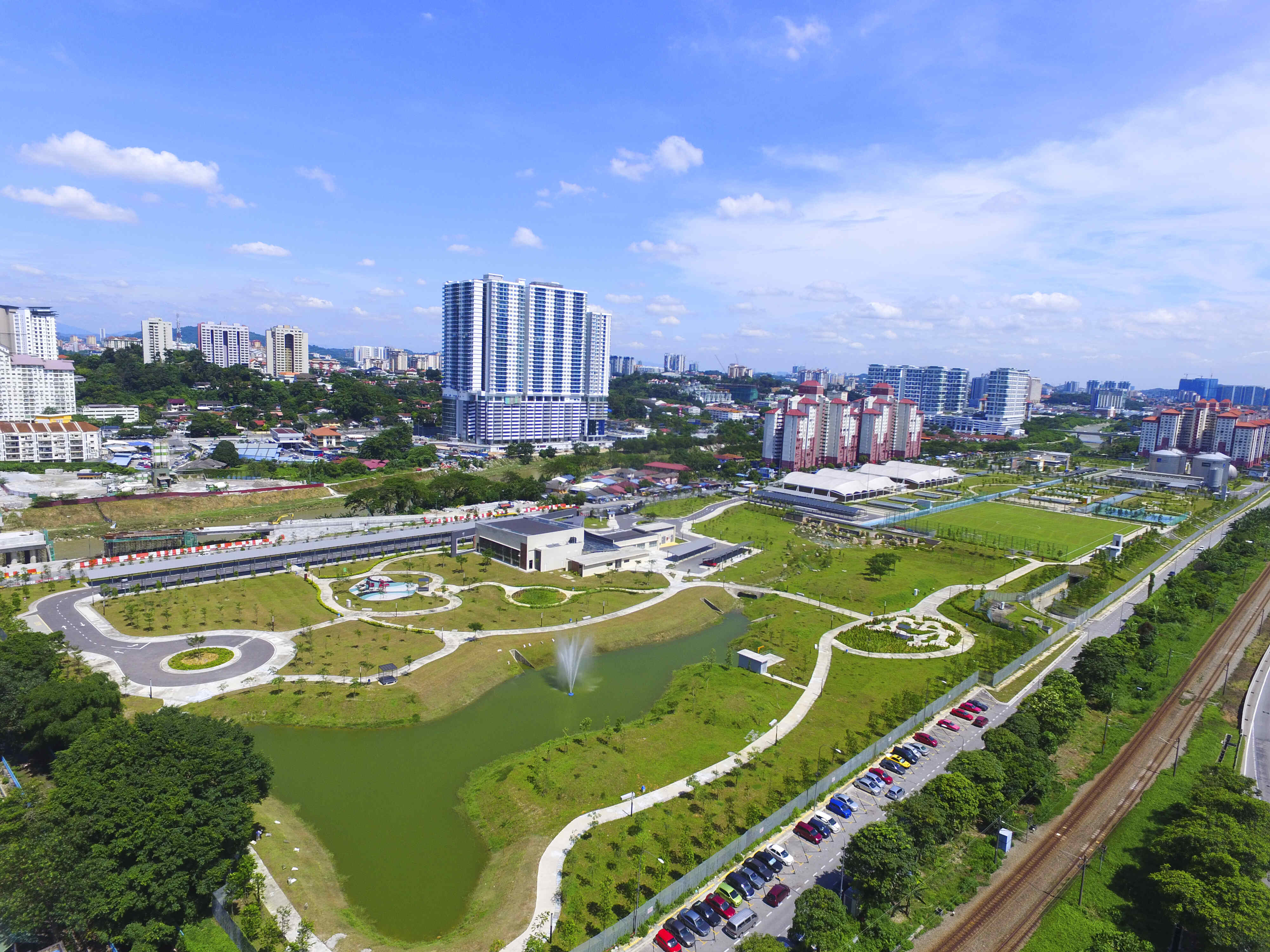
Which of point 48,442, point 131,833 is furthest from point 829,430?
point 48,442

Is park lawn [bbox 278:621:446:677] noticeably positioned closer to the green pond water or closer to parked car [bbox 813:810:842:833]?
the green pond water

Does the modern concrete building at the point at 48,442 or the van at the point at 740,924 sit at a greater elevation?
the modern concrete building at the point at 48,442

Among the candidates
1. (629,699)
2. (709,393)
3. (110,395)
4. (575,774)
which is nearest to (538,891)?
(575,774)

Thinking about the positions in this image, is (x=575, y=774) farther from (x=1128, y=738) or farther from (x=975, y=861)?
(x=1128, y=738)

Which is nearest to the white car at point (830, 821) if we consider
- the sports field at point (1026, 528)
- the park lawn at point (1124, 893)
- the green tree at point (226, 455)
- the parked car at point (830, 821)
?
the parked car at point (830, 821)

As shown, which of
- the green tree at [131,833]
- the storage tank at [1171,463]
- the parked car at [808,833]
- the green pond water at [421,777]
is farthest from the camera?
the storage tank at [1171,463]

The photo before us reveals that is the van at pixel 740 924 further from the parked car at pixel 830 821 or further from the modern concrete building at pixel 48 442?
the modern concrete building at pixel 48 442

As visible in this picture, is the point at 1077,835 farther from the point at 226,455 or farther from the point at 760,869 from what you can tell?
the point at 226,455
